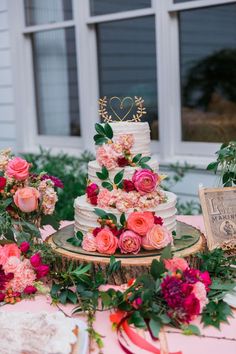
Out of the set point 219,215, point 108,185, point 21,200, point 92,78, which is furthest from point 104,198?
point 92,78

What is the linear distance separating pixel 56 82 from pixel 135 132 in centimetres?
306

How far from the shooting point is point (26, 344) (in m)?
1.36

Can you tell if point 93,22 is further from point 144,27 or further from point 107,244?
point 107,244

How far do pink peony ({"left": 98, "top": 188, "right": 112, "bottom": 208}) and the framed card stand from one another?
0.34 m

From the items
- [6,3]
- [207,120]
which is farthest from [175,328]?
[6,3]

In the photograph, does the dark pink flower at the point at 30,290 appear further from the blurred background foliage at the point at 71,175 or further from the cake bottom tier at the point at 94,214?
the blurred background foliage at the point at 71,175

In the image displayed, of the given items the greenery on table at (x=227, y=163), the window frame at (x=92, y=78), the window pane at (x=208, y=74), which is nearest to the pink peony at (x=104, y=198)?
the greenery on table at (x=227, y=163)

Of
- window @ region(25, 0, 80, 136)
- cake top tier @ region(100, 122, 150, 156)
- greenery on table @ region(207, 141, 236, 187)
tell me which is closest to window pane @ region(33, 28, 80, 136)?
window @ region(25, 0, 80, 136)

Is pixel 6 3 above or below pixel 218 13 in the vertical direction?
above

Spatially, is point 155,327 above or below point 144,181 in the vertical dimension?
below

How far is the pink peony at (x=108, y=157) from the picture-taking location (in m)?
1.77

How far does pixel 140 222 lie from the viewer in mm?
1695

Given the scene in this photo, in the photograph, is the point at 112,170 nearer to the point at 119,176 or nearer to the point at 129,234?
the point at 119,176

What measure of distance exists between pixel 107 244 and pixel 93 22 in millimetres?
2877
